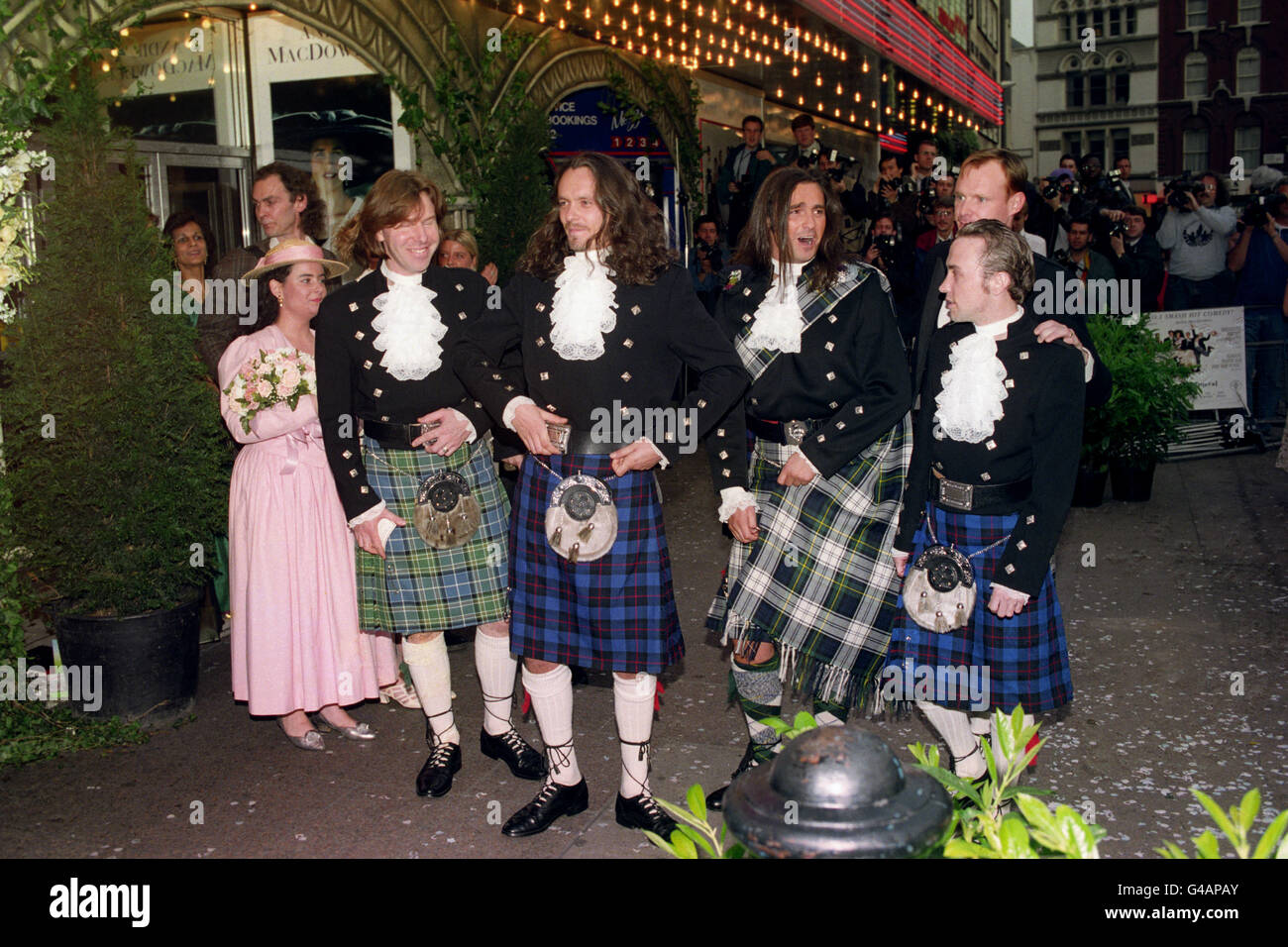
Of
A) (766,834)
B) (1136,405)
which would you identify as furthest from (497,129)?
(766,834)

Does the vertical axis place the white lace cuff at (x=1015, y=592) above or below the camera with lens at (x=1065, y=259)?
below

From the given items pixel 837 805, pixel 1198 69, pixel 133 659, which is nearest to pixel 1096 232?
pixel 133 659

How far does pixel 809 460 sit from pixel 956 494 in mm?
468

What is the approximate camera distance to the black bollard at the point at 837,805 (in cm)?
154

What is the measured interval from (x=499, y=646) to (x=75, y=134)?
270 cm

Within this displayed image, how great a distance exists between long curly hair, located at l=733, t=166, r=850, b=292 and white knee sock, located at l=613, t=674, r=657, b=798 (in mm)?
1407

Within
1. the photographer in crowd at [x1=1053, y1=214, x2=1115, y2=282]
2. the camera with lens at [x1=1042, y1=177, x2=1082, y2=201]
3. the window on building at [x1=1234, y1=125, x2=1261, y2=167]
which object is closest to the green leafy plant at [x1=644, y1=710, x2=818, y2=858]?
the photographer in crowd at [x1=1053, y1=214, x2=1115, y2=282]

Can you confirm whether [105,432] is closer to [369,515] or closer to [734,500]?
[369,515]

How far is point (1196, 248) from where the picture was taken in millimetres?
12133

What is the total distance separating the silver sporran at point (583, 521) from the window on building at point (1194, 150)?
216ft

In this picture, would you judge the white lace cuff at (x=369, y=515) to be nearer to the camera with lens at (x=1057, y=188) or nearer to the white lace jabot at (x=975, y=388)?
the white lace jabot at (x=975, y=388)

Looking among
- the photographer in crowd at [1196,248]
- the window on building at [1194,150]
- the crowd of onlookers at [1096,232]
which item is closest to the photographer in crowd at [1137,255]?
the crowd of onlookers at [1096,232]

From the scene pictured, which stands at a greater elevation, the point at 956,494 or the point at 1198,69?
the point at 1198,69

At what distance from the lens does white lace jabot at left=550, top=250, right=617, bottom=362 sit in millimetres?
3680
